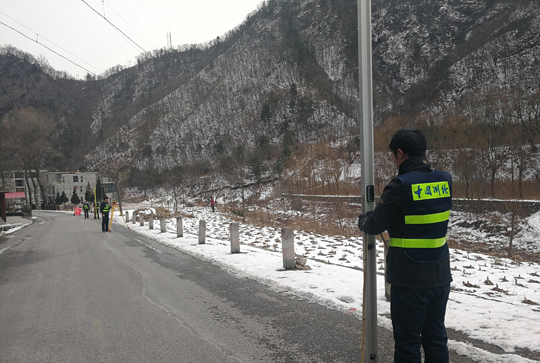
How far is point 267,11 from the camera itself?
550 ft

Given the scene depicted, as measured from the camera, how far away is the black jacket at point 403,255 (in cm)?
271

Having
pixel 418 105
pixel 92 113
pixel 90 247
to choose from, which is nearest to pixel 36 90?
pixel 92 113

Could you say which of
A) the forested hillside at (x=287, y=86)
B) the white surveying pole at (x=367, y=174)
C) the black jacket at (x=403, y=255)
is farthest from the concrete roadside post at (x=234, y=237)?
the forested hillside at (x=287, y=86)

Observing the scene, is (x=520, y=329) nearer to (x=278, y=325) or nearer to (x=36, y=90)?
(x=278, y=325)

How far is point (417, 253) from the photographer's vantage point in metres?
2.74

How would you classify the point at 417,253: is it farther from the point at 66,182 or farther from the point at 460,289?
the point at 66,182

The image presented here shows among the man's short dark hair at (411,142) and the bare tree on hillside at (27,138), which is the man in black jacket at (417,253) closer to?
the man's short dark hair at (411,142)

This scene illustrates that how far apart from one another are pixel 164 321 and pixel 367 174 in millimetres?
3627

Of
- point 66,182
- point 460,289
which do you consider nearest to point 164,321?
point 460,289

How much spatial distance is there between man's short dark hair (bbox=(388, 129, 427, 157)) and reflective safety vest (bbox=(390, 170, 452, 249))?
200mm

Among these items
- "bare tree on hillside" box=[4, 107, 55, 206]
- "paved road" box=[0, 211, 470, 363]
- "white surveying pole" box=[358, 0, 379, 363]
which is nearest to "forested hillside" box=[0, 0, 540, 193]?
"bare tree on hillside" box=[4, 107, 55, 206]

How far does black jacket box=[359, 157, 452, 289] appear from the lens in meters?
2.71

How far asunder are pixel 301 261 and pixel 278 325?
12.3ft

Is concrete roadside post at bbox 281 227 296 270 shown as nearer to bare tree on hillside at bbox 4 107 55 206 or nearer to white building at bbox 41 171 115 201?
bare tree on hillside at bbox 4 107 55 206
